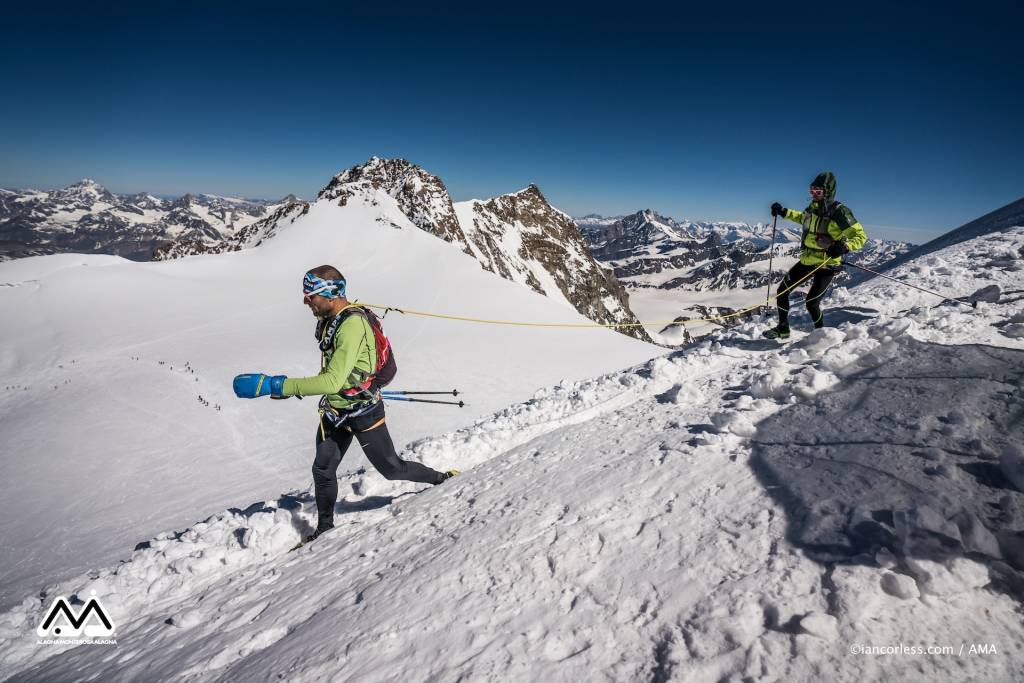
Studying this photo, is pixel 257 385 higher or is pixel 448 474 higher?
pixel 257 385

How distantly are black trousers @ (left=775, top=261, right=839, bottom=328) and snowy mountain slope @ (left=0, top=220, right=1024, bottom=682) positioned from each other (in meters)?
1.58

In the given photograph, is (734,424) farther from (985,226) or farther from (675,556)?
(985,226)

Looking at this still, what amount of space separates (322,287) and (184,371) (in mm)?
11656

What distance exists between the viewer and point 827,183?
22.9 ft

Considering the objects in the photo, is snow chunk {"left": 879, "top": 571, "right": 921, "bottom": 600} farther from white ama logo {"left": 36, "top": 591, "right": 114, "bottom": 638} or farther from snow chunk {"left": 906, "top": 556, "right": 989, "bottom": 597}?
white ama logo {"left": 36, "top": 591, "right": 114, "bottom": 638}

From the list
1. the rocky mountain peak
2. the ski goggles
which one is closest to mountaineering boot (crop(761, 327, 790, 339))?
the ski goggles

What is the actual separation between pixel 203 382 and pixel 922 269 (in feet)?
58.1

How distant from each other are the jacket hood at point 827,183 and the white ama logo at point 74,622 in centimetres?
1035

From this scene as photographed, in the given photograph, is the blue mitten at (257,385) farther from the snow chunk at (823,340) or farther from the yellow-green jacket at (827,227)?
the yellow-green jacket at (827,227)

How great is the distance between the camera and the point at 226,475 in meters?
7.96

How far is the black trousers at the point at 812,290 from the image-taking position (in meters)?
7.29

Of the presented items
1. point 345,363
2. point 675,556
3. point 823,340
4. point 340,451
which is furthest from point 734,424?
point 340,451

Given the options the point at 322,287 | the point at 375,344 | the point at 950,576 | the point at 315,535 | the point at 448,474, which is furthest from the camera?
the point at 448,474

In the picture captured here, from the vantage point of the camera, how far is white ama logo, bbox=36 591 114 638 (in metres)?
3.95
